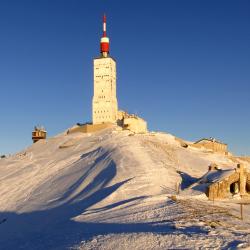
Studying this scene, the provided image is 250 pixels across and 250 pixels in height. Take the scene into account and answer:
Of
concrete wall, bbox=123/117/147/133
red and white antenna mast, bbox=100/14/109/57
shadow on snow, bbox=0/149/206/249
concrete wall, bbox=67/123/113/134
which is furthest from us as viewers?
red and white antenna mast, bbox=100/14/109/57

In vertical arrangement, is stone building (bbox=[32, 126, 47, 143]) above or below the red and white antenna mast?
below

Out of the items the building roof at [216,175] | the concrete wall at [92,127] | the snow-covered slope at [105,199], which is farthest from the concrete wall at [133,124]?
the building roof at [216,175]

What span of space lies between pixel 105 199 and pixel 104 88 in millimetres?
65813

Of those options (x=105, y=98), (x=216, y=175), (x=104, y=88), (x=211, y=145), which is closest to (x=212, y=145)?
(x=211, y=145)

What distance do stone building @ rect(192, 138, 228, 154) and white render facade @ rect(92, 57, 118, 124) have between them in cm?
2071

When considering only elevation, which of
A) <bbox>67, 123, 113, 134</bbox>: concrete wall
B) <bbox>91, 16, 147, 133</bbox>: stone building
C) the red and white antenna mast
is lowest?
<bbox>67, 123, 113, 134</bbox>: concrete wall

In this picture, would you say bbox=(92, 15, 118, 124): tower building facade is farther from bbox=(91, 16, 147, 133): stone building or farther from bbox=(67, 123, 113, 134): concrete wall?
bbox=(67, 123, 113, 134): concrete wall

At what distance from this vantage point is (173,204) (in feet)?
101

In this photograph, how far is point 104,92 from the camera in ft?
326

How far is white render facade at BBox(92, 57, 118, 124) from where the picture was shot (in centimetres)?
9681

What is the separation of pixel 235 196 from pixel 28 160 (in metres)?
47.2

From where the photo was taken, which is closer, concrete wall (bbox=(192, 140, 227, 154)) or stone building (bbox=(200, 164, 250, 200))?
stone building (bbox=(200, 164, 250, 200))

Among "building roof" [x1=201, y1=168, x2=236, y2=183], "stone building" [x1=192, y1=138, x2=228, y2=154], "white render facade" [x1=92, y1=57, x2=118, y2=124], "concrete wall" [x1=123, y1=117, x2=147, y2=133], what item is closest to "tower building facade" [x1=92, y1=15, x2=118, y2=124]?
"white render facade" [x1=92, y1=57, x2=118, y2=124]

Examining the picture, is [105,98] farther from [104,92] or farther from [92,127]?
[92,127]
